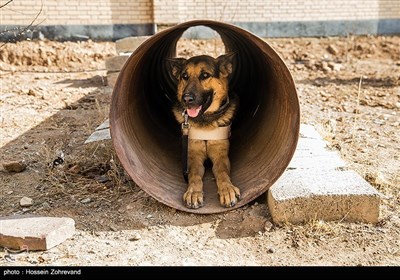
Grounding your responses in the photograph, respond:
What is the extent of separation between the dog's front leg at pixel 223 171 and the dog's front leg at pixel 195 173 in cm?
9

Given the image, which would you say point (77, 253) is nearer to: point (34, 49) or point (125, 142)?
point (125, 142)

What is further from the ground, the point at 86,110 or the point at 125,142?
the point at 125,142

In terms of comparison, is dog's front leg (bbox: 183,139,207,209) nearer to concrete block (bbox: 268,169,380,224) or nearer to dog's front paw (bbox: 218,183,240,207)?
dog's front paw (bbox: 218,183,240,207)

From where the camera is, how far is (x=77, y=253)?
3.21 meters

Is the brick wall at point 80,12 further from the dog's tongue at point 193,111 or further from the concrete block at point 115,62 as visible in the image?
the dog's tongue at point 193,111

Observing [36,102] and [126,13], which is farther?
[126,13]

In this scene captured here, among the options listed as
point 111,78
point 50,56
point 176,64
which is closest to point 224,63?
point 176,64

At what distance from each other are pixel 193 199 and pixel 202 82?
115 cm

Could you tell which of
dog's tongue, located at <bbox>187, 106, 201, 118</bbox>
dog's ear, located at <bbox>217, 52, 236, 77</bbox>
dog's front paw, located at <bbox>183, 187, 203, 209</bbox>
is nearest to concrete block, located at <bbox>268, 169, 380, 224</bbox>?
dog's front paw, located at <bbox>183, 187, 203, 209</bbox>

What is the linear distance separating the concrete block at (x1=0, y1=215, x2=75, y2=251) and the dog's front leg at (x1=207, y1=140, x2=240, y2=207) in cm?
120

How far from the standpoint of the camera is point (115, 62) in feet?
26.3

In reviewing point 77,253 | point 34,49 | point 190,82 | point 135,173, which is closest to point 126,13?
point 34,49

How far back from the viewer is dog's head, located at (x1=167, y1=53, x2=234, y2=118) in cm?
412
